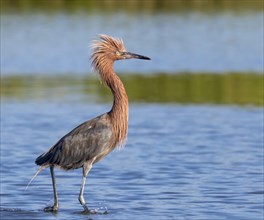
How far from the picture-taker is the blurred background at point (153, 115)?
38.4 ft

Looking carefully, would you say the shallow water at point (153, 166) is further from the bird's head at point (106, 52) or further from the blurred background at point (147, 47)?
the blurred background at point (147, 47)

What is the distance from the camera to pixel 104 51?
11.3 m

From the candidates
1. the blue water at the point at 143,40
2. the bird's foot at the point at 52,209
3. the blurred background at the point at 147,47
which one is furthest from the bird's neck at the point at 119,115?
the blue water at the point at 143,40

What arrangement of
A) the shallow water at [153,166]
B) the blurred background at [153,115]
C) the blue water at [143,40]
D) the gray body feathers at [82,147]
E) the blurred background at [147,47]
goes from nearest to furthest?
1. the gray body feathers at [82,147]
2. the shallow water at [153,166]
3. the blurred background at [153,115]
4. the blurred background at [147,47]
5. the blue water at [143,40]

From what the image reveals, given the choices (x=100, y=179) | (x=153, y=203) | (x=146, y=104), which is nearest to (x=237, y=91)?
(x=146, y=104)

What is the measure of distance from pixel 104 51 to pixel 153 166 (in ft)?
10.3

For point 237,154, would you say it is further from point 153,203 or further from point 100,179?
point 153,203

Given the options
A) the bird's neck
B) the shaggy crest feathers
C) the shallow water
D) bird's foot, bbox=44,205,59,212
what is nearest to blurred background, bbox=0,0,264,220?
the shallow water

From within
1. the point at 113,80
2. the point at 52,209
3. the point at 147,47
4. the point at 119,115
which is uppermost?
the point at 113,80

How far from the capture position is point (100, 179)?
514 inches

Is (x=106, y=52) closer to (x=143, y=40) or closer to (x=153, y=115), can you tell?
(x=153, y=115)

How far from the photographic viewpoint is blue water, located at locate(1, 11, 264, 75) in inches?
1104

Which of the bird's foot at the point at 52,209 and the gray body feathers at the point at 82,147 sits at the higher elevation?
the gray body feathers at the point at 82,147

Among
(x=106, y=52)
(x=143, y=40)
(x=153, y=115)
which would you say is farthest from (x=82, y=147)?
(x=143, y=40)
